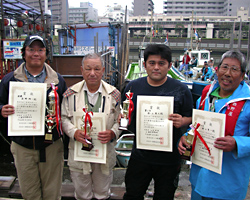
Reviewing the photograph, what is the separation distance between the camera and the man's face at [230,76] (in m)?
1.93

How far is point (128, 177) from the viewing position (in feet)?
7.98

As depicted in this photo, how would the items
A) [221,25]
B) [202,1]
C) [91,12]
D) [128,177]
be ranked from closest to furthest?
[128,177] < [221,25] < [202,1] < [91,12]

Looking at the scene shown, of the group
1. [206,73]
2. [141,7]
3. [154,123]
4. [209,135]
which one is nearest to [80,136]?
[154,123]

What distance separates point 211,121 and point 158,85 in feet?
2.25

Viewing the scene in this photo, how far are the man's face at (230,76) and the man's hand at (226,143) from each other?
1.58ft

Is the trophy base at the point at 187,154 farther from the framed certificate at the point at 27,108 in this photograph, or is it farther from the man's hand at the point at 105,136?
the framed certificate at the point at 27,108

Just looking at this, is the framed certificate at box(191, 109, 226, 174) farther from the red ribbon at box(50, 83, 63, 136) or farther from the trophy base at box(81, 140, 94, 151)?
the red ribbon at box(50, 83, 63, 136)

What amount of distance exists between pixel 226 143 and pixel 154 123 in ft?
2.42

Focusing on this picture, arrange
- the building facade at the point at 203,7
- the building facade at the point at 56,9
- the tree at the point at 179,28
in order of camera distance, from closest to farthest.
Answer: the building facade at the point at 56,9 < the tree at the point at 179,28 < the building facade at the point at 203,7

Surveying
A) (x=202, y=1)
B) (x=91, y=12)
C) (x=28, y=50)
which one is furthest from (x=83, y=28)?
(x=91, y=12)

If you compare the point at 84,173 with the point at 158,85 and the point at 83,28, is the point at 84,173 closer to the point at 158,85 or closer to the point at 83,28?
the point at 158,85

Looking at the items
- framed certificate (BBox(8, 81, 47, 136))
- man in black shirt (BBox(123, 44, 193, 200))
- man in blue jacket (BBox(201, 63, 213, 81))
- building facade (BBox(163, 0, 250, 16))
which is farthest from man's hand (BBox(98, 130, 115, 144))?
building facade (BBox(163, 0, 250, 16))

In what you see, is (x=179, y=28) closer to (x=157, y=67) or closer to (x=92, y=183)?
(x=157, y=67)

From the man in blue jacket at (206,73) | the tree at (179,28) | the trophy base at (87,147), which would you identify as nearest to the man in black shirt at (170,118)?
the trophy base at (87,147)
